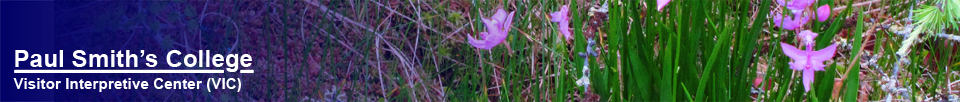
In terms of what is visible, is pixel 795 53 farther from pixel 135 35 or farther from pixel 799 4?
pixel 135 35

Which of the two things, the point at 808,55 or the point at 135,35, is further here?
the point at 135,35

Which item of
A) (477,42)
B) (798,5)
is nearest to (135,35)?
(477,42)

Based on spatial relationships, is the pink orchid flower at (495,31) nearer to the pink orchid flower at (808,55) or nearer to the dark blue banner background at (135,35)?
the pink orchid flower at (808,55)

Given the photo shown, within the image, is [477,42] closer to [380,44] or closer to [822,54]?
[822,54]

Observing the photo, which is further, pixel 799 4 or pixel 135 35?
pixel 135 35

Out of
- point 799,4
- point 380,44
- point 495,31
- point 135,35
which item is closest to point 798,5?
point 799,4

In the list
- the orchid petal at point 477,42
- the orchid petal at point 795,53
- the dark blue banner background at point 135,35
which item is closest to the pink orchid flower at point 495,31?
the orchid petal at point 477,42

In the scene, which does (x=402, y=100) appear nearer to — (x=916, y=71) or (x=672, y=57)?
(x=672, y=57)

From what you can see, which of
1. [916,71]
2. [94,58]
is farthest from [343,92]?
[916,71]

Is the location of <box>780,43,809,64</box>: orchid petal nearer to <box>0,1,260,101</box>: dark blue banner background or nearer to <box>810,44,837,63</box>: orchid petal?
<box>810,44,837,63</box>: orchid petal

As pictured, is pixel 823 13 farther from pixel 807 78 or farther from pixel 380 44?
pixel 380 44
